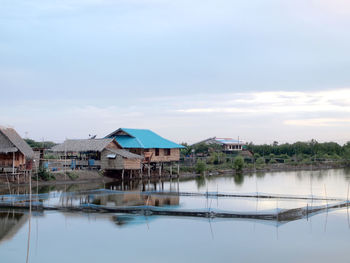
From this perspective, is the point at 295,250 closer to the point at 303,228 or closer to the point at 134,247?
the point at 303,228

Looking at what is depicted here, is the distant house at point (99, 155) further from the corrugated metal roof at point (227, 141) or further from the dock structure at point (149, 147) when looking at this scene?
the corrugated metal roof at point (227, 141)

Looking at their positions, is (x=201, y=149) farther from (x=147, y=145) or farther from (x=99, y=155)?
(x=99, y=155)

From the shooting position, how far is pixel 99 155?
94.3ft

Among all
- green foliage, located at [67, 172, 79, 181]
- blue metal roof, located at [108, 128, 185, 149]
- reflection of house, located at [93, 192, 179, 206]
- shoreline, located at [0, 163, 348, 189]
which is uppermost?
blue metal roof, located at [108, 128, 185, 149]

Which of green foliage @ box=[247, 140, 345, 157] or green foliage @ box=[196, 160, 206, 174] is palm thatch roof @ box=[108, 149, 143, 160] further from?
green foliage @ box=[247, 140, 345, 157]

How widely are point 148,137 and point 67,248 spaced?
21174 mm

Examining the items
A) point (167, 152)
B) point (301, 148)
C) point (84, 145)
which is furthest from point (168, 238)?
point (301, 148)

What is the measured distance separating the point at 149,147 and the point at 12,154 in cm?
970

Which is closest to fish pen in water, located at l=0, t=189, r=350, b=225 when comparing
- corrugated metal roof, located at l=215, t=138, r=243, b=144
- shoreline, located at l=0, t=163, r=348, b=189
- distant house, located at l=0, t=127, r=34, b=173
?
shoreline, located at l=0, t=163, r=348, b=189

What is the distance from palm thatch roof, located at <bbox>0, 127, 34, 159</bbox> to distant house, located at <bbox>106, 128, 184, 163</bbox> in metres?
7.55

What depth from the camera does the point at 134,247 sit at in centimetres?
1108

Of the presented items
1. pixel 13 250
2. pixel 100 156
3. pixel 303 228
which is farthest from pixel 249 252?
pixel 100 156

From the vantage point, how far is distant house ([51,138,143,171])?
27906 millimetres

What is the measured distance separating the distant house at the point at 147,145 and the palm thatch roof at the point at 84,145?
6.40ft
